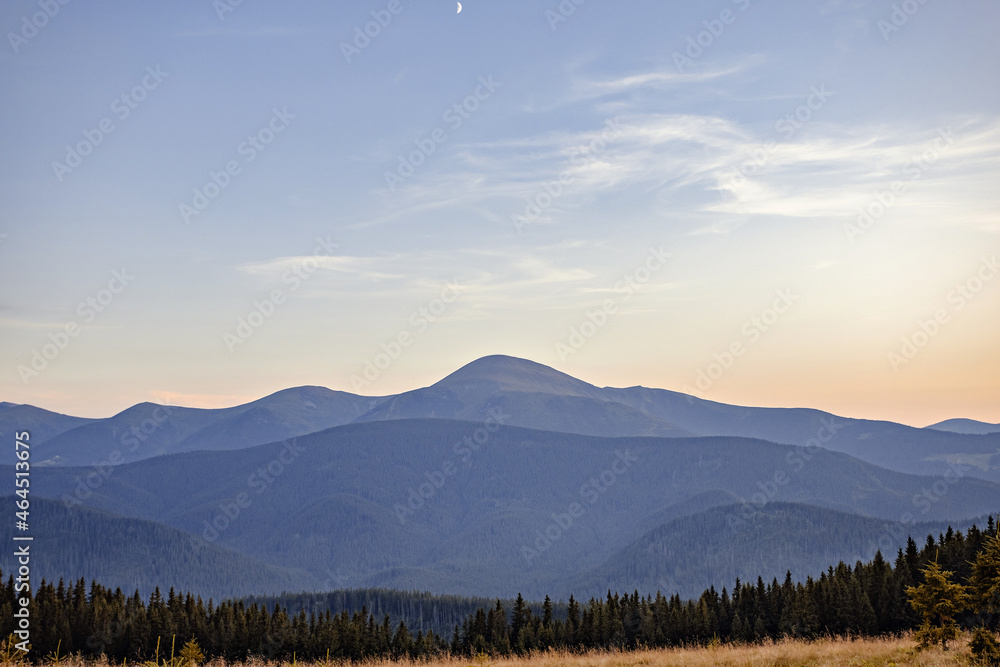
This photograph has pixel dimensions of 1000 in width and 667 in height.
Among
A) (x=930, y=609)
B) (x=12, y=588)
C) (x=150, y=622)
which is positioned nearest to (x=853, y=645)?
(x=930, y=609)

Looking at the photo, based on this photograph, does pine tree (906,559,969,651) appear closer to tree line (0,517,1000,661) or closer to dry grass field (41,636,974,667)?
dry grass field (41,636,974,667)

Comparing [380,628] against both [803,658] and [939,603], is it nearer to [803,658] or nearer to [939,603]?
[803,658]

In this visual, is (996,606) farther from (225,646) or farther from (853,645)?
(225,646)

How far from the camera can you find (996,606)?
2516cm

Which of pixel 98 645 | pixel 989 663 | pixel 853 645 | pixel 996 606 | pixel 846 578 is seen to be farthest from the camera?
pixel 98 645

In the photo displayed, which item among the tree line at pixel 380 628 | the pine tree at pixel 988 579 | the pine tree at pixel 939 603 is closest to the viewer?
the pine tree at pixel 988 579

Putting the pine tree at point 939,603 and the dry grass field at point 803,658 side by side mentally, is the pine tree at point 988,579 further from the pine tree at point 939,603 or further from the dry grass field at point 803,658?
the dry grass field at point 803,658

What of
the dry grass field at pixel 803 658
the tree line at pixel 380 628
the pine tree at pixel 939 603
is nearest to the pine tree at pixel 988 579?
the pine tree at pixel 939 603

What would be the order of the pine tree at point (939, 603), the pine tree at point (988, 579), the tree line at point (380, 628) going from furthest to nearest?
the tree line at point (380, 628) → the pine tree at point (939, 603) → the pine tree at point (988, 579)

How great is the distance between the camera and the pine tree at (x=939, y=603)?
24.8 metres

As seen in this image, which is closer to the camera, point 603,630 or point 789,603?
point 789,603

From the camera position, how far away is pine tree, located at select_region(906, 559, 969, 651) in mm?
24828

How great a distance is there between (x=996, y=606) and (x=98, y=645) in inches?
3312

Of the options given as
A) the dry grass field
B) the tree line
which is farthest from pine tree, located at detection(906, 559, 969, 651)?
the tree line
